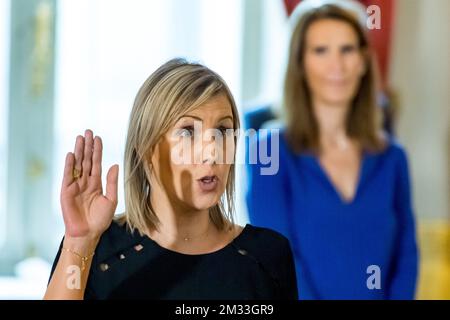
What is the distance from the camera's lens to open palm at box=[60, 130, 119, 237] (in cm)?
101

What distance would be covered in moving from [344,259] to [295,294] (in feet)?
1.04

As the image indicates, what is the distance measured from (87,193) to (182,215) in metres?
0.14

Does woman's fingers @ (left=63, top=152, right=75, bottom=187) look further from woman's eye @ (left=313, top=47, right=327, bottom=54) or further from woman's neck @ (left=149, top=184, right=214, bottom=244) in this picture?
woman's eye @ (left=313, top=47, right=327, bottom=54)

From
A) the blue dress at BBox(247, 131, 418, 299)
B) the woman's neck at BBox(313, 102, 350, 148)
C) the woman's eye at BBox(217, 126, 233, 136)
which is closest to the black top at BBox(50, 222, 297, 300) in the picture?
the woman's eye at BBox(217, 126, 233, 136)

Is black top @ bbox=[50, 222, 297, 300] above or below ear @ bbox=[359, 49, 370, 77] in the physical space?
Answer: below

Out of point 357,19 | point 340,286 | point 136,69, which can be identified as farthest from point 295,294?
point 357,19

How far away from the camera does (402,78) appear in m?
1.62

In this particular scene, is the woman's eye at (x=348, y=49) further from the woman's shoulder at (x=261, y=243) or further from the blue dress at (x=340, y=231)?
the woman's shoulder at (x=261, y=243)

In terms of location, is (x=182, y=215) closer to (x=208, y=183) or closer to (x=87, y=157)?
(x=208, y=183)

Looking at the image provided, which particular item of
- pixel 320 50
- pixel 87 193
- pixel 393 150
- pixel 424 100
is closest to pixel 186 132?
pixel 87 193

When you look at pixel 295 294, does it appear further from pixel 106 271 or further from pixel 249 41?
pixel 249 41

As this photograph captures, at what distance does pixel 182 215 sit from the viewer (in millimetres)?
1102

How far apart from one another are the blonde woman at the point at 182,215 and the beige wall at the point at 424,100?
553 millimetres

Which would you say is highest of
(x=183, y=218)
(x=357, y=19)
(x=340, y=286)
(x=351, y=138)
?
(x=357, y=19)
